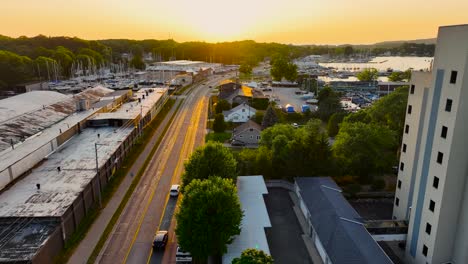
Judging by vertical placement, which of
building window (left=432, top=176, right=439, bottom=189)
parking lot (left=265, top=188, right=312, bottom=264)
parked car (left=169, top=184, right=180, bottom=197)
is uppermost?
building window (left=432, top=176, right=439, bottom=189)

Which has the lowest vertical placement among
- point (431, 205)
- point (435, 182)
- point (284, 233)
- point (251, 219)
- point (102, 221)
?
point (284, 233)

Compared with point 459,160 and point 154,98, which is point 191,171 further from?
point 154,98

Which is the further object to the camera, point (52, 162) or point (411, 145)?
point (52, 162)

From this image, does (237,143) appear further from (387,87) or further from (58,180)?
(387,87)

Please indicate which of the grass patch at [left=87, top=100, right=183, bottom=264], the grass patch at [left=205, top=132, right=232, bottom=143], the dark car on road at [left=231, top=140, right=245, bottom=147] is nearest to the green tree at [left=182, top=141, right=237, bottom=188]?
the grass patch at [left=87, top=100, right=183, bottom=264]

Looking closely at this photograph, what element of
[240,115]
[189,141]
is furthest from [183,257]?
[240,115]

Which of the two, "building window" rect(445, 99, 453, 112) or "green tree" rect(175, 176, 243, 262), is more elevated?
"building window" rect(445, 99, 453, 112)

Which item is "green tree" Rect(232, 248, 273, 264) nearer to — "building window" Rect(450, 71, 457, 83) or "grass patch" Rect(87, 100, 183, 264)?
"grass patch" Rect(87, 100, 183, 264)
